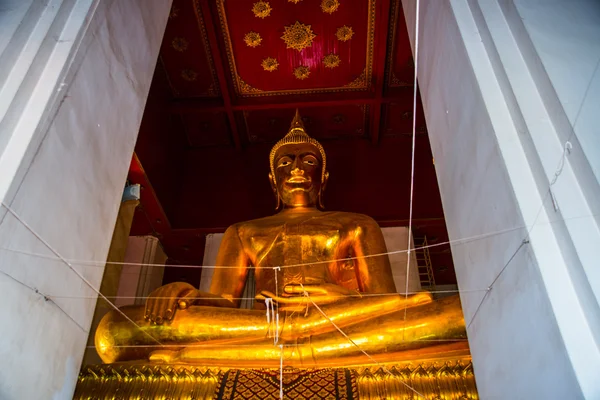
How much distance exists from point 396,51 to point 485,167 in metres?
2.67

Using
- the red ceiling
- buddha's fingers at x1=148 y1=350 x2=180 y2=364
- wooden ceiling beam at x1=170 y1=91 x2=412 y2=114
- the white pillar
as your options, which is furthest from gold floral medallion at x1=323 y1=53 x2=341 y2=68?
buddha's fingers at x1=148 y1=350 x2=180 y2=364

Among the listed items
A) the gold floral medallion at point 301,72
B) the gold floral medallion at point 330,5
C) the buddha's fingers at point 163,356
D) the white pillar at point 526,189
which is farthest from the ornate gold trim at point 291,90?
the buddha's fingers at point 163,356

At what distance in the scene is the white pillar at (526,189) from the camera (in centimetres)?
93

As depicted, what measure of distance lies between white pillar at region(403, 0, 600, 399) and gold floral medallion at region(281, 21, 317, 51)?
2233 mm

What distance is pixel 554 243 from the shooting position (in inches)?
39.4

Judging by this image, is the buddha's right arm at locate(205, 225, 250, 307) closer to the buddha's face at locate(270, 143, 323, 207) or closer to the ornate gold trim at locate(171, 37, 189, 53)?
the buddha's face at locate(270, 143, 323, 207)

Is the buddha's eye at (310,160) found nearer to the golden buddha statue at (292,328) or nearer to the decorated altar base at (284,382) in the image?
the golden buddha statue at (292,328)

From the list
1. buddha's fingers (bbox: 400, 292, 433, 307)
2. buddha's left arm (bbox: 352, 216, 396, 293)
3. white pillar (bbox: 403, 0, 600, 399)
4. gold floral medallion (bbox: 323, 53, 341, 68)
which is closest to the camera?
white pillar (bbox: 403, 0, 600, 399)

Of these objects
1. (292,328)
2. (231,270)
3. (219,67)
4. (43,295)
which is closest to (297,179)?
(231,270)

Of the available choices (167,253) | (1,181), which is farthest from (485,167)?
(167,253)

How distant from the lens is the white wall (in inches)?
47.5

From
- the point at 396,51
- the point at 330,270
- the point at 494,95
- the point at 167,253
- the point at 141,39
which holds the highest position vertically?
the point at 396,51

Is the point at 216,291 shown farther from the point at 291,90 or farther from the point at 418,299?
the point at 291,90

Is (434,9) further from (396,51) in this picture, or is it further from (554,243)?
(396,51)
